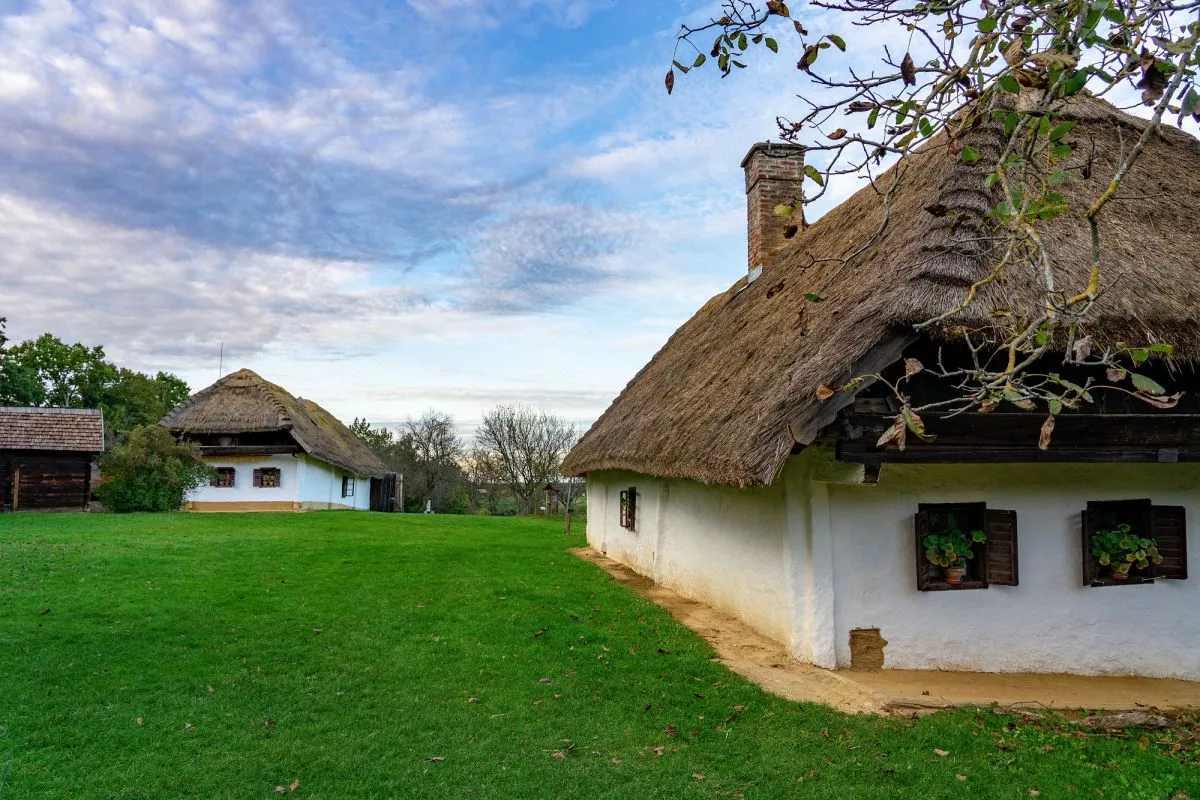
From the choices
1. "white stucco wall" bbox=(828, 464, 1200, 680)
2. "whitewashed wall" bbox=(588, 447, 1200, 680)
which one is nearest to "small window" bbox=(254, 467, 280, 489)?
"whitewashed wall" bbox=(588, 447, 1200, 680)

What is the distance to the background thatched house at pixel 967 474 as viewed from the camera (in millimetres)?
5363

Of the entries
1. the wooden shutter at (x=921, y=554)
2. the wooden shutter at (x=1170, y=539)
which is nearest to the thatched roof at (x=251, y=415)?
the wooden shutter at (x=921, y=554)

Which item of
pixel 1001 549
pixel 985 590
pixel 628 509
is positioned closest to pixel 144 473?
pixel 628 509

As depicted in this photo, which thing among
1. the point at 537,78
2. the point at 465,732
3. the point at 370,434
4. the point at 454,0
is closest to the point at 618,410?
the point at 537,78

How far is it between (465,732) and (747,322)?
6.32m

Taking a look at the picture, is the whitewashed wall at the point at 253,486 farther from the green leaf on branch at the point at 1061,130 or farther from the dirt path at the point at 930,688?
the green leaf on branch at the point at 1061,130

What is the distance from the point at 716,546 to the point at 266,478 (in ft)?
69.9

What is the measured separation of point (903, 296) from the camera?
5.27 meters

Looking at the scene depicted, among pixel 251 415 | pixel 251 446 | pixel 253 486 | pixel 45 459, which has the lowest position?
pixel 253 486

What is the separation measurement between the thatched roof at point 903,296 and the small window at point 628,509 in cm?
249

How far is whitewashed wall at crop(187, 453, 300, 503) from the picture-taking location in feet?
80.0

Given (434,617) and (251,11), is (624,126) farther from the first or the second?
(434,617)

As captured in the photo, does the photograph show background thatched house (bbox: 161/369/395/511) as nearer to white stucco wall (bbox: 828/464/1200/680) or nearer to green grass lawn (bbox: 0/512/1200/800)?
green grass lawn (bbox: 0/512/1200/800)

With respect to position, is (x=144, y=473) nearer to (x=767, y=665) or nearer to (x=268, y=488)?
(x=268, y=488)
